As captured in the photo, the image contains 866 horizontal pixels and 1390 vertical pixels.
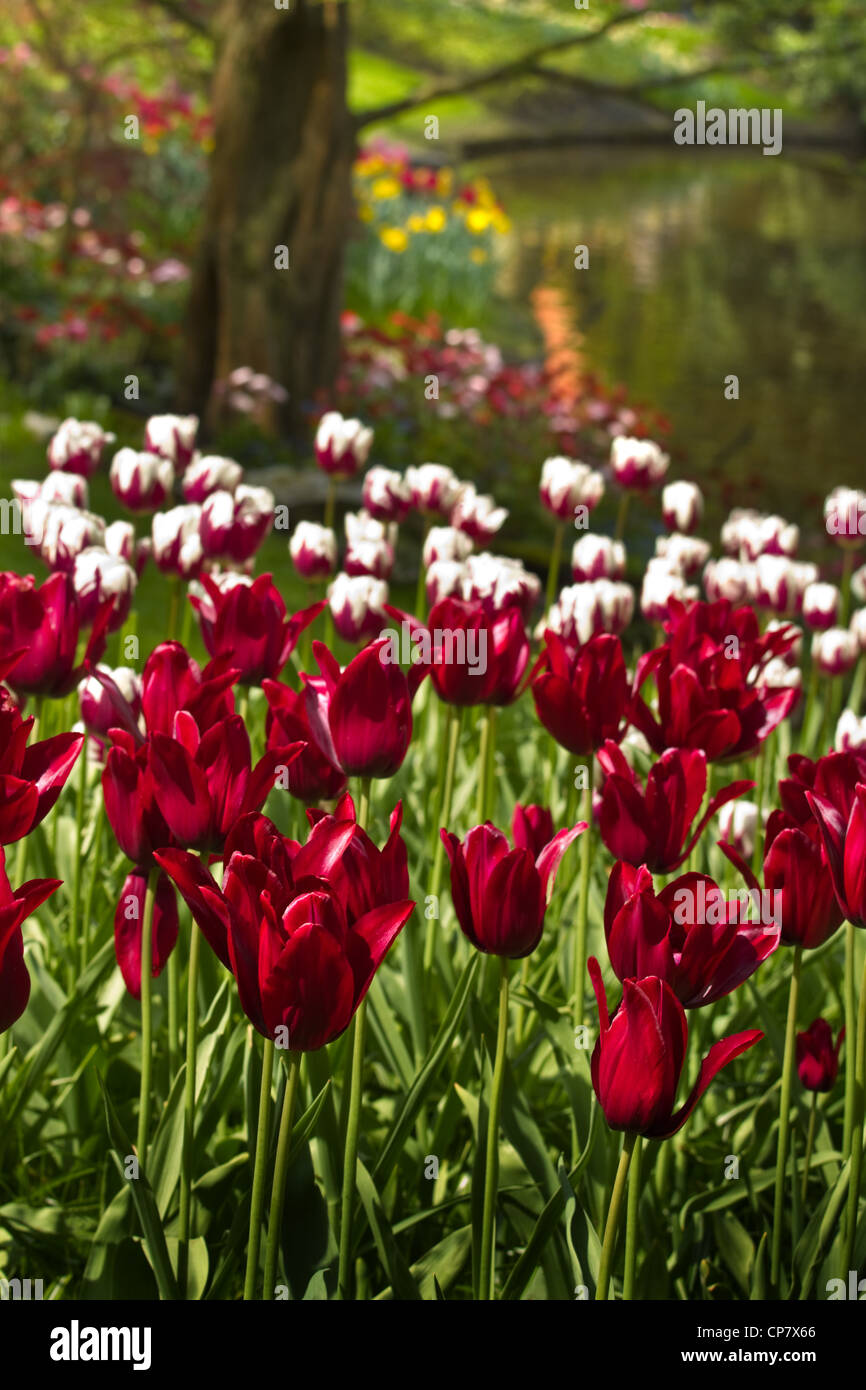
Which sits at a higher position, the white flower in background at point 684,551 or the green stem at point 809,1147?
the white flower in background at point 684,551

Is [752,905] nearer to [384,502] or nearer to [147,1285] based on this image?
[147,1285]

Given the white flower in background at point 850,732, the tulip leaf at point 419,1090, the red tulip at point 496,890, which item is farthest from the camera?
the white flower in background at point 850,732

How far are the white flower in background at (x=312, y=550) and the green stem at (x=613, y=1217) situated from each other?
1698 millimetres

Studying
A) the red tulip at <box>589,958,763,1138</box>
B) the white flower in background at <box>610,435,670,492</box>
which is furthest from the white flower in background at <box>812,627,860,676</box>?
the red tulip at <box>589,958,763,1138</box>

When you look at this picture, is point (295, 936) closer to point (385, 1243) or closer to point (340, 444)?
point (385, 1243)

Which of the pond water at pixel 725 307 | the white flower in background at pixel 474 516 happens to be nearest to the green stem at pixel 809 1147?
the white flower in background at pixel 474 516

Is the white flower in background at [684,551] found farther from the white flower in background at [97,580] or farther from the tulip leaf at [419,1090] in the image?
the tulip leaf at [419,1090]

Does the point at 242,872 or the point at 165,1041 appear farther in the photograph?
the point at 165,1041

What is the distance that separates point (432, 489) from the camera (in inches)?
124

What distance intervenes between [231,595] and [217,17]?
252 inches

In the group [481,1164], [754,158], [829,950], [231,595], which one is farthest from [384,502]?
[754,158]

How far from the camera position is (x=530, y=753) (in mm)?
3492

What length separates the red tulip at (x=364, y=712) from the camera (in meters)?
1.72

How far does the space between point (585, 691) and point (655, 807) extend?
0.29 metres
